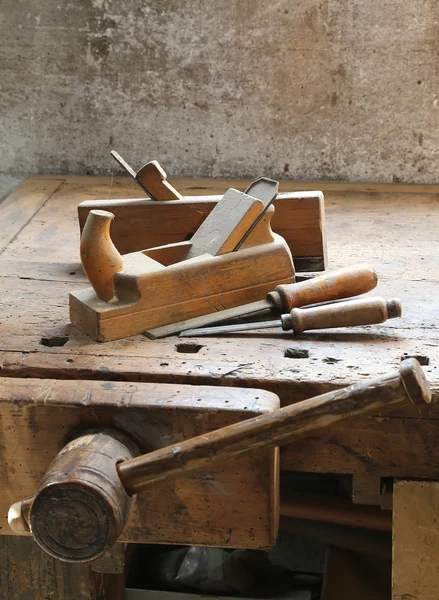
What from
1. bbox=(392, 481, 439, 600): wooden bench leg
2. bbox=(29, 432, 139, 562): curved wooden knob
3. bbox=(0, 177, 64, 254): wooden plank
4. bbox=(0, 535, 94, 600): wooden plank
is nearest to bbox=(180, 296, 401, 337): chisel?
bbox=(392, 481, 439, 600): wooden bench leg

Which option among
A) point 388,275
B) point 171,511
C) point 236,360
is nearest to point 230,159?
point 388,275

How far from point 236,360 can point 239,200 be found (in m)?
0.36

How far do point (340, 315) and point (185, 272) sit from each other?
0.26 meters

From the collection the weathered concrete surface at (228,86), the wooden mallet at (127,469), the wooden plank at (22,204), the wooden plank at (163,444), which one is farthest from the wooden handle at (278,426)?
the weathered concrete surface at (228,86)

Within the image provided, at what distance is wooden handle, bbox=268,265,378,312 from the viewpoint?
1.43 meters

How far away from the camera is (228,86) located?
2.44m

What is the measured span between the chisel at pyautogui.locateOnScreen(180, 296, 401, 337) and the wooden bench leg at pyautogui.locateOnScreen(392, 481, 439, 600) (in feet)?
0.88

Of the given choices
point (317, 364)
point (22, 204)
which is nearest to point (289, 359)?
point (317, 364)

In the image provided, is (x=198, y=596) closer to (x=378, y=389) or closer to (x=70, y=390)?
(x=70, y=390)

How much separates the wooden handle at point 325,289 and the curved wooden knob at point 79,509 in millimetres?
481

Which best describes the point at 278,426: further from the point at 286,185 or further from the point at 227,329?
the point at 286,185

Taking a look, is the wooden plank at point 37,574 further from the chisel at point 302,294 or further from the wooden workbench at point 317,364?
the chisel at point 302,294

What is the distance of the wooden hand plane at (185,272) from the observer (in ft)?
4.54

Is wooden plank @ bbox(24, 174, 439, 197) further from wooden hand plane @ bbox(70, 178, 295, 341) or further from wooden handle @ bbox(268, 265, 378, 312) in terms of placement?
wooden handle @ bbox(268, 265, 378, 312)
